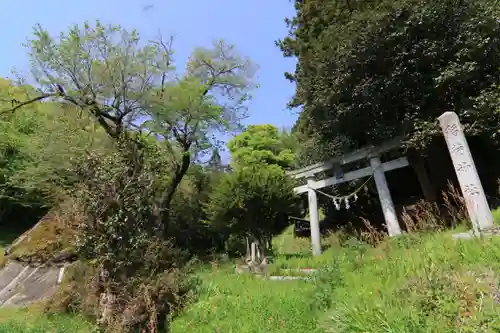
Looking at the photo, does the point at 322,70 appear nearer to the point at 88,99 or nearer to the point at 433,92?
the point at 433,92

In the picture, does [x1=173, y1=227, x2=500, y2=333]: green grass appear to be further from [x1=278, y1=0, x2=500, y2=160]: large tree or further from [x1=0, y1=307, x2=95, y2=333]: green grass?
[x1=278, y1=0, x2=500, y2=160]: large tree

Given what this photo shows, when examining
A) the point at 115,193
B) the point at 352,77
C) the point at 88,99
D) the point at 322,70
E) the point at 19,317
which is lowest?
the point at 19,317

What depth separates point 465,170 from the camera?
24.0 ft

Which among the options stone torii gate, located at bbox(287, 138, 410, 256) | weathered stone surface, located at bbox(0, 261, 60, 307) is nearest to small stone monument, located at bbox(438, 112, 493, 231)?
stone torii gate, located at bbox(287, 138, 410, 256)

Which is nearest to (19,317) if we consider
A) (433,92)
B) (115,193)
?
(115,193)

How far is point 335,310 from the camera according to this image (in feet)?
14.2

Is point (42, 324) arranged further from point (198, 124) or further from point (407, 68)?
point (407, 68)

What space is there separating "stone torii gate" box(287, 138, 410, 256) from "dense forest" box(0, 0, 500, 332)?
49 centimetres

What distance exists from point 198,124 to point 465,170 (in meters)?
9.80

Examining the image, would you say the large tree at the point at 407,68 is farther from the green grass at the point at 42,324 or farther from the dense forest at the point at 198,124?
the green grass at the point at 42,324

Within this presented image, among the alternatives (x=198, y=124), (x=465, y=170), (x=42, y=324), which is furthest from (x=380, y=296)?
(x=198, y=124)

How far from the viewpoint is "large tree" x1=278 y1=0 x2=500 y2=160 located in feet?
30.1

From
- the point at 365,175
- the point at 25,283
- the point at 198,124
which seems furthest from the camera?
the point at 198,124

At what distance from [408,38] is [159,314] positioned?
8.90 m
